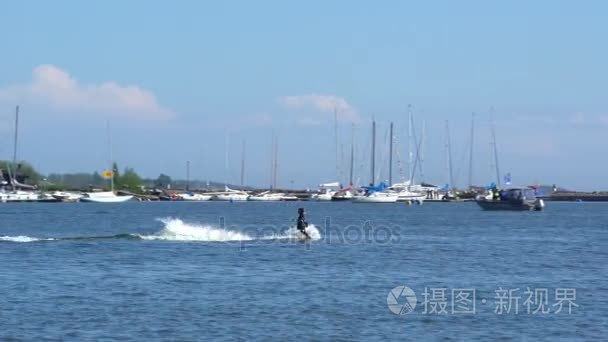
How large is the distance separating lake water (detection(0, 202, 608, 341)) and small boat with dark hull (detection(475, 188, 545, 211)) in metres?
73.1

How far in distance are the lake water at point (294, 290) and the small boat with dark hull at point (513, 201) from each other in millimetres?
73106

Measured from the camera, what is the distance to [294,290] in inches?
1523

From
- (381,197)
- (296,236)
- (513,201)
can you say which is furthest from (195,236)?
(381,197)

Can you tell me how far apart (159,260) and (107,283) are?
9.86m

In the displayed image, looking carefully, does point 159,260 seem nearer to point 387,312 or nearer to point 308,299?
point 308,299

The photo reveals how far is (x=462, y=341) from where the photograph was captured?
28.7 m

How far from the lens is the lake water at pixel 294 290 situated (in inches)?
1192

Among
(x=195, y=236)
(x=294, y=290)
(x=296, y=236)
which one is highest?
(x=296, y=236)

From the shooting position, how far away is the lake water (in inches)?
1192

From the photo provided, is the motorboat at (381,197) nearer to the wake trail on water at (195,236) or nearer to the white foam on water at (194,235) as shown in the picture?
the white foam on water at (194,235)

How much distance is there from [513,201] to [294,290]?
10197cm

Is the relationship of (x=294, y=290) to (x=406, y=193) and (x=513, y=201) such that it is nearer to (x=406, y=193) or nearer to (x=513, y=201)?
(x=513, y=201)

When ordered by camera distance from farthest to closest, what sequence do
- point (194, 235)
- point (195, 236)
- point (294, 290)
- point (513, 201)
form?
point (513, 201) < point (194, 235) < point (195, 236) < point (294, 290)

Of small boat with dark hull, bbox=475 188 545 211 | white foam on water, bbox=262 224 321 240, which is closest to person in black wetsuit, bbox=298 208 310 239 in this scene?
white foam on water, bbox=262 224 321 240
